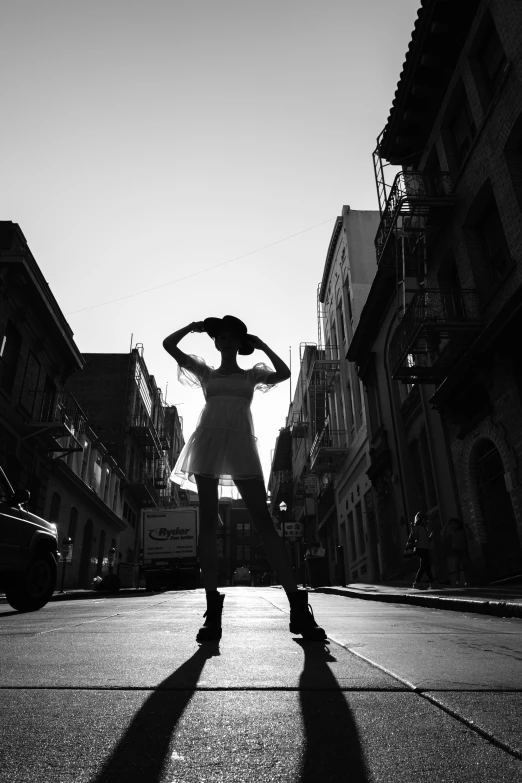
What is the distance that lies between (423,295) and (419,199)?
242 cm

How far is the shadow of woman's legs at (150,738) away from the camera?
0.93 meters

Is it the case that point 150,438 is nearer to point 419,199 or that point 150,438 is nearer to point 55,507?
point 55,507

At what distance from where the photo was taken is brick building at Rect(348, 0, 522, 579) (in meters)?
11.0

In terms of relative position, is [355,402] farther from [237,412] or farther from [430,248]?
[237,412]

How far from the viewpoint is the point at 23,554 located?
711cm

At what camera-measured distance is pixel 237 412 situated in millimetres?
3627

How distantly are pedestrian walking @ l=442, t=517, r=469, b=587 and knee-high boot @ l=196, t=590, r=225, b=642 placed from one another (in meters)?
10.6

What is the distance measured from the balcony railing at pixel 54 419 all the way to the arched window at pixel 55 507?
2.17 meters

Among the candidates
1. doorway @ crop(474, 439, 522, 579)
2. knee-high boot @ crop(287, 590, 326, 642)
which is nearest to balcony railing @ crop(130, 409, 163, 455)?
doorway @ crop(474, 439, 522, 579)

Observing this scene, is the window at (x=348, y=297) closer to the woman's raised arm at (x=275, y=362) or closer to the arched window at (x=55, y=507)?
the arched window at (x=55, y=507)

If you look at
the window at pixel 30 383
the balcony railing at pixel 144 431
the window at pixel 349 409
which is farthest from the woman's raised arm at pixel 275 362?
the balcony railing at pixel 144 431

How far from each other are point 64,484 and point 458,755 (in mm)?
25941

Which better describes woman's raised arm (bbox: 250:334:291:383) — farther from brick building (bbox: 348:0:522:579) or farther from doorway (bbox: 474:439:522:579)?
doorway (bbox: 474:439:522:579)


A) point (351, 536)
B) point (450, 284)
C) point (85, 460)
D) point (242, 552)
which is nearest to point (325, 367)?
point (351, 536)
